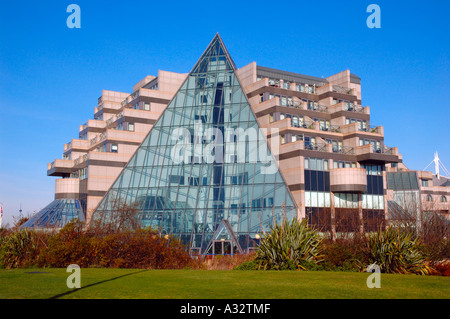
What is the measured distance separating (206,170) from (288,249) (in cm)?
2674

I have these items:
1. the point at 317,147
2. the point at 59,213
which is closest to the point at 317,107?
the point at 317,147

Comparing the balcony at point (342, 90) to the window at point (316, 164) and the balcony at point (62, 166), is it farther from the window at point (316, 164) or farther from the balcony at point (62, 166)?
the balcony at point (62, 166)

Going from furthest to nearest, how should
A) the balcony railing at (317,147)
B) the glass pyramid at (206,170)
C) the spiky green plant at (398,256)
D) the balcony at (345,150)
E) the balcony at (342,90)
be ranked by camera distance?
the balcony at (342,90) → the balcony at (345,150) → the balcony railing at (317,147) → the glass pyramid at (206,170) → the spiky green plant at (398,256)

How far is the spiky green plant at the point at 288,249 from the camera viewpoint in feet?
84.8

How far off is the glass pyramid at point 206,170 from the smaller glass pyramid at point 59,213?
23.9 feet

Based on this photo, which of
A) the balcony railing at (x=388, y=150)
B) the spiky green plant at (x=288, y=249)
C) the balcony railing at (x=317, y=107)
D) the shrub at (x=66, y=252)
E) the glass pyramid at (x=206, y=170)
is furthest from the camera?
the balcony railing at (x=317, y=107)

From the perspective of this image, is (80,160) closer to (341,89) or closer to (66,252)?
(341,89)

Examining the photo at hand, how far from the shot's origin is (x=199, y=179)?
169 feet

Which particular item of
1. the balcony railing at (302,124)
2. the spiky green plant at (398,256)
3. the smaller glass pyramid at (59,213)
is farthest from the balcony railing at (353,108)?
the spiky green plant at (398,256)

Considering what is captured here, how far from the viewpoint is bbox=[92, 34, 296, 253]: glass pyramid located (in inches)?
1895

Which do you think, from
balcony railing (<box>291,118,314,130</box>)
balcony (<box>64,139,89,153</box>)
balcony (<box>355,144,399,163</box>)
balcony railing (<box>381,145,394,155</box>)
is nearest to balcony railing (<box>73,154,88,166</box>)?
balcony (<box>64,139,89,153</box>)

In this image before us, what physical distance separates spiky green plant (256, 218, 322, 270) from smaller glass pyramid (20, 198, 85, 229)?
3553 centimetres
